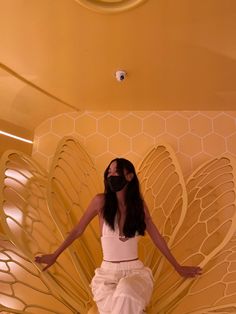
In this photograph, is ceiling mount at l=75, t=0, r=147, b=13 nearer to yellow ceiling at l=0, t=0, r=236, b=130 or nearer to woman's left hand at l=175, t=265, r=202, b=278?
yellow ceiling at l=0, t=0, r=236, b=130

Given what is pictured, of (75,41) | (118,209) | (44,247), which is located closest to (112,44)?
(75,41)

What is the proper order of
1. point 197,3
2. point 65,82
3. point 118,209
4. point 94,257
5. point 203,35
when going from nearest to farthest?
point 197,3
point 203,35
point 118,209
point 65,82
point 94,257

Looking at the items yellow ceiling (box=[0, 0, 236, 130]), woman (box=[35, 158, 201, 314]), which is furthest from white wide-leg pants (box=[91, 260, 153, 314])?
yellow ceiling (box=[0, 0, 236, 130])

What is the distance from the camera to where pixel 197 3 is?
1.07m

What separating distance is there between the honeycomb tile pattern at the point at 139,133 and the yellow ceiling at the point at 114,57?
0.07 metres

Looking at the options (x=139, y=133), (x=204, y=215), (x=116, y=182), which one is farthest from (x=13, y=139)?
(x=204, y=215)

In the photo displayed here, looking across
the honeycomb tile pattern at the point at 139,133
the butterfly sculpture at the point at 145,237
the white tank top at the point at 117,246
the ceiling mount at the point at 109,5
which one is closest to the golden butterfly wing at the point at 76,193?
the butterfly sculpture at the point at 145,237

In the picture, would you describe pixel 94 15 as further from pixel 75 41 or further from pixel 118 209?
pixel 118 209

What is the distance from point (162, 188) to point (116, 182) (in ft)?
2.07

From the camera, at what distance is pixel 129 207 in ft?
4.34

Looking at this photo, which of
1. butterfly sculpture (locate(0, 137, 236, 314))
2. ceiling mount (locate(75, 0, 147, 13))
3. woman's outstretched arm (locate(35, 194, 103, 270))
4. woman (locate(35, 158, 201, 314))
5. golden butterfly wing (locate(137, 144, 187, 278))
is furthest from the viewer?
golden butterfly wing (locate(137, 144, 187, 278))

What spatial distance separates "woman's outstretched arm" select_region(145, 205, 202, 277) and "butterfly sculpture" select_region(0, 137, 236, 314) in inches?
2.2

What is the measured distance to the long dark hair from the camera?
4.24 ft

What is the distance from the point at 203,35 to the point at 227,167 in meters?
0.85
